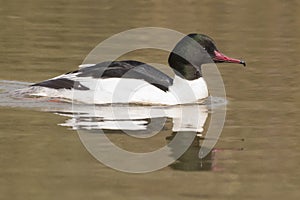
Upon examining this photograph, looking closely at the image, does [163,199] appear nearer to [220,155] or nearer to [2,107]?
[220,155]

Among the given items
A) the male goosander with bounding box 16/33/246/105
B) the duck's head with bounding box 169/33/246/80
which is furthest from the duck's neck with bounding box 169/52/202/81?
the male goosander with bounding box 16/33/246/105

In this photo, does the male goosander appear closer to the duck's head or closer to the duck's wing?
the duck's wing

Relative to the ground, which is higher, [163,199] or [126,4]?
[163,199]

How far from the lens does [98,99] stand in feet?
43.2

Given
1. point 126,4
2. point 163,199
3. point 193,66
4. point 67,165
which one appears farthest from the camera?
point 126,4

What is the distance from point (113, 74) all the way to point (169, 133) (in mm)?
1710

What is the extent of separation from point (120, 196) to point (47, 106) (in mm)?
4308

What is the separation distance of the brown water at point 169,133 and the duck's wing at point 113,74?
0.87 m

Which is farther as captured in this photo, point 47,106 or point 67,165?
point 47,106

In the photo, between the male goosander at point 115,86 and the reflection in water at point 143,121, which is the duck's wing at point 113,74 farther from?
the reflection in water at point 143,121

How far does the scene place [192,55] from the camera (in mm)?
14086

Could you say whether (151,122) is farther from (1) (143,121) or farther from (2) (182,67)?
(2) (182,67)

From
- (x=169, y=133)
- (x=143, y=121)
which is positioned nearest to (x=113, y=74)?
(x=143, y=121)

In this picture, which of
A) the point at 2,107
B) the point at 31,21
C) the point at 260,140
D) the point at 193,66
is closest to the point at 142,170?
the point at 260,140
